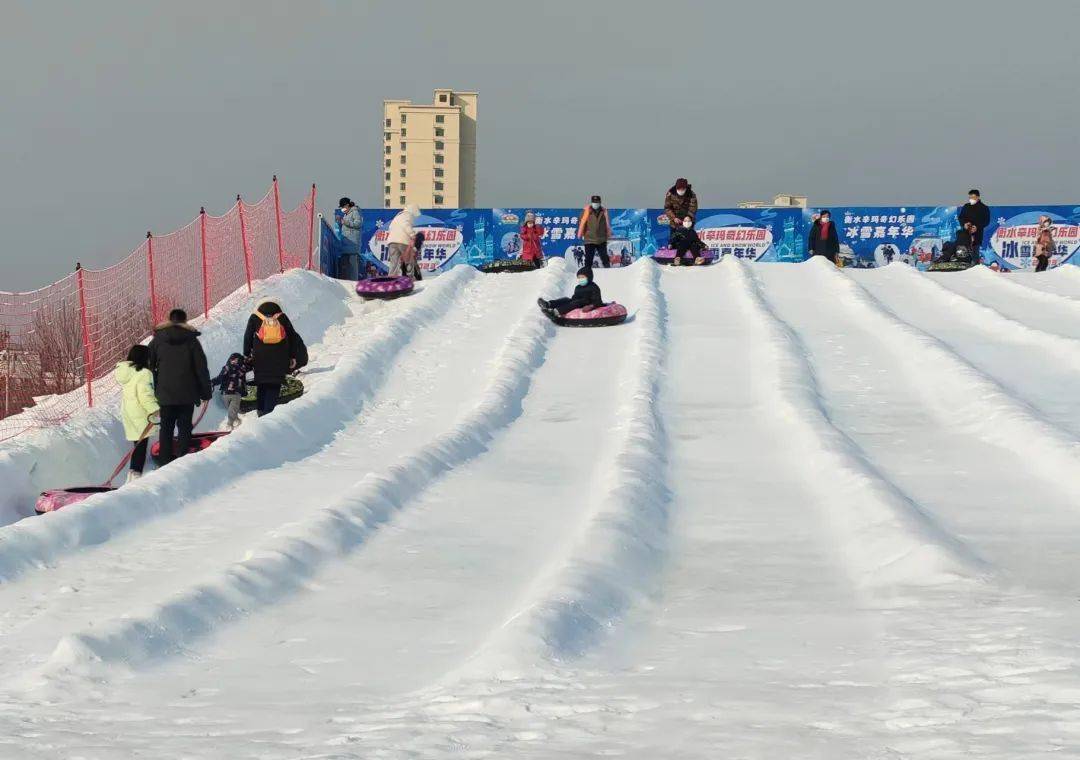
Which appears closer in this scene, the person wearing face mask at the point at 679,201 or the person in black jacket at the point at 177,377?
the person in black jacket at the point at 177,377

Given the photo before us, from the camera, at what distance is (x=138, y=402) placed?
10.2 meters

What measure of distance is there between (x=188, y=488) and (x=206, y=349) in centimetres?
601

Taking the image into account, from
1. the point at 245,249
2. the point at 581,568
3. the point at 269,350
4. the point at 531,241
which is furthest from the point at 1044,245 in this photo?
the point at 581,568

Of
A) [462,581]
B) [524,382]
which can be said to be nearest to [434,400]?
[524,382]

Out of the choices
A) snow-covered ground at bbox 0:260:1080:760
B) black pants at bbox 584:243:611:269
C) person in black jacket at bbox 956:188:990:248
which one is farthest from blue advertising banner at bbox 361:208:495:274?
snow-covered ground at bbox 0:260:1080:760

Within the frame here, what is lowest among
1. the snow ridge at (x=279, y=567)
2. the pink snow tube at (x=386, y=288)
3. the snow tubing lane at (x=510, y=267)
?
the snow ridge at (x=279, y=567)

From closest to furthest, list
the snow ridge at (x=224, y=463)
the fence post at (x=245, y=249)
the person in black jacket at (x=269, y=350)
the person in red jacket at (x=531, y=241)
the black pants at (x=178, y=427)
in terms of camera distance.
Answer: the snow ridge at (x=224, y=463)
the black pants at (x=178, y=427)
the person in black jacket at (x=269, y=350)
the fence post at (x=245, y=249)
the person in red jacket at (x=531, y=241)

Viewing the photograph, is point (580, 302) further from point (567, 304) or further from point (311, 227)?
point (311, 227)

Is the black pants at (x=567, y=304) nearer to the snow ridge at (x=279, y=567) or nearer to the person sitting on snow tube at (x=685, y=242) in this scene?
the snow ridge at (x=279, y=567)

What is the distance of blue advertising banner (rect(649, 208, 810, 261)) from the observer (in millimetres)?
23031

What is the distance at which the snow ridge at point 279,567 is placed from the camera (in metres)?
4.83

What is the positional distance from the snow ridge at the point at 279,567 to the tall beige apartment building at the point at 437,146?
167 m

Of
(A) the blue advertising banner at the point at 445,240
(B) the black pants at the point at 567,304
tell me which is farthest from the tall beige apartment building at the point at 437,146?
(B) the black pants at the point at 567,304

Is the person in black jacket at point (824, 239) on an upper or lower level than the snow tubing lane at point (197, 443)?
upper
